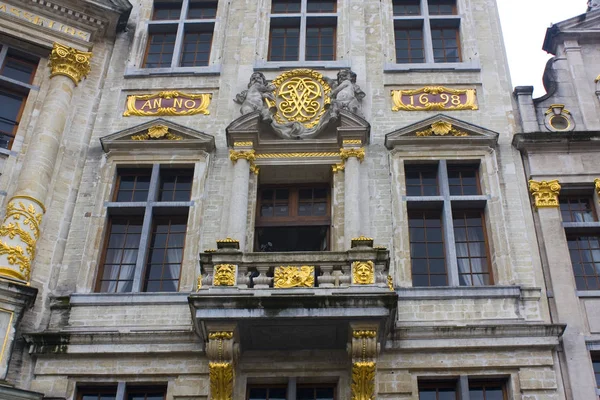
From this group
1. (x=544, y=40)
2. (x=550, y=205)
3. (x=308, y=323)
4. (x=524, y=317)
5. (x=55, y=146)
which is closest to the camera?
(x=308, y=323)

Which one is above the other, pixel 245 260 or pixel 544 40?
pixel 544 40

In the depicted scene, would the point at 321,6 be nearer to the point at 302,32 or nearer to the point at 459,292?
the point at 302,32

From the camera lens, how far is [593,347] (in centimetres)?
1591

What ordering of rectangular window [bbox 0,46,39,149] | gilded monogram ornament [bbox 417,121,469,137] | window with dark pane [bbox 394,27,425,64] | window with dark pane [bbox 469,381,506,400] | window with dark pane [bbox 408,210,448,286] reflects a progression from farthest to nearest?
window with dark pane [bbox 394,27,425,64]
rectangular window [bbox 0,46,39,149]
gilded monogram ornament [bbox 417,121,469,137]
window with dark pane [bbox 408,210,448,286]
window with dark pane [bbox 469,381,506,400]

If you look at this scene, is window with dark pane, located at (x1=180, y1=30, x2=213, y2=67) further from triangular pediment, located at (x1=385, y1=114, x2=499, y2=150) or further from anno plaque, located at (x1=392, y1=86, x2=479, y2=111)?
triangular pediment, located at (x1=385, y1=114, x2=499, y2=150)

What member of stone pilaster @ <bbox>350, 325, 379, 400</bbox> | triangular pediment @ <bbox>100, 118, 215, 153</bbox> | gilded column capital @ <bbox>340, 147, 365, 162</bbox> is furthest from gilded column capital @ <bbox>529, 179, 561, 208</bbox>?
triangular pediment @ <bbox>100, 118, 215, 153</bbox>

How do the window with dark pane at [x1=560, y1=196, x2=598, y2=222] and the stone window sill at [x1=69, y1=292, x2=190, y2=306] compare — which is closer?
the stone window sill at [x1=69, y1=292, x2=190, y2=306]

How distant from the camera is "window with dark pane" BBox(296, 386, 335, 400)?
51.4ft

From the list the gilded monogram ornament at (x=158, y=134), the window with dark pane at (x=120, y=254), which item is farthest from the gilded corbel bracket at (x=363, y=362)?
the gilded monogram ornament at (x=158, y=134)

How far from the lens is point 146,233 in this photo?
1802 cm

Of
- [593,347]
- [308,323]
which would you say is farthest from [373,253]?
[593,347]

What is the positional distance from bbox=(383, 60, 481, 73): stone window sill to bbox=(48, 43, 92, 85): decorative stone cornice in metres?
7.59

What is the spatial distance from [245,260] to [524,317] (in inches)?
223

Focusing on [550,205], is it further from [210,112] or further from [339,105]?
[210,112]
